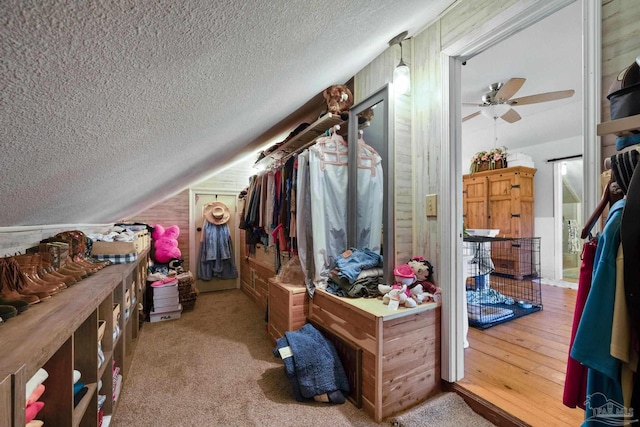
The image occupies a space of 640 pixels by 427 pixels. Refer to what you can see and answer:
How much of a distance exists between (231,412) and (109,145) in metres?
1.49

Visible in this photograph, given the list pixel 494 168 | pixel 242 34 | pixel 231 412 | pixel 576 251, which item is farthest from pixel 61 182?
pixel 576 251

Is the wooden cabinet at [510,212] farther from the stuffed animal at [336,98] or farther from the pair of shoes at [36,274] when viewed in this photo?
the pair of shoes at [36,274]

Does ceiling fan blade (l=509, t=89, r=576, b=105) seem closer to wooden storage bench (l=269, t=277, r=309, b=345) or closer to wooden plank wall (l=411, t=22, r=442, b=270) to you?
wooden plank wall (l=411, t=22, r=442, b=270)

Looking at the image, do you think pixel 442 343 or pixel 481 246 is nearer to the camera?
pixel 442 343

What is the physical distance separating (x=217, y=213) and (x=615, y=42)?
431 cm

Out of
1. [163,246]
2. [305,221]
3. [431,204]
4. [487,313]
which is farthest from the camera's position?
[163,246]

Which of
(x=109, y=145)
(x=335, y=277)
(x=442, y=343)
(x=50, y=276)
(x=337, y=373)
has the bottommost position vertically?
(x=337, y=373)

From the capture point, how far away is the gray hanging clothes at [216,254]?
4.25 meters

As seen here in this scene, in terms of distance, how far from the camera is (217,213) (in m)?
4.33

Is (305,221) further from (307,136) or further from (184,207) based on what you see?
(184,207)

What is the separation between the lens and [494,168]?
4676 millimetres

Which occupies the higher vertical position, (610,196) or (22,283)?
(610,196)

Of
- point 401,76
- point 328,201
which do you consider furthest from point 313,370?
point 401,76

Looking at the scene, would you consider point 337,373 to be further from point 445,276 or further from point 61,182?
point 61,182
